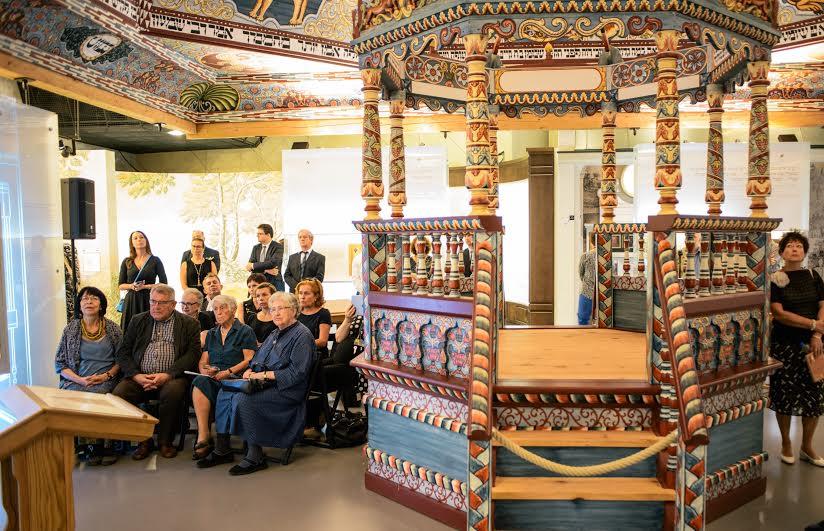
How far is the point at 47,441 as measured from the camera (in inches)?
81.2

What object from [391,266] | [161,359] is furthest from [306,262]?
[391,266]

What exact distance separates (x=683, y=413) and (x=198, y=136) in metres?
8.44

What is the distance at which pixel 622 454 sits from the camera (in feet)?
13.1

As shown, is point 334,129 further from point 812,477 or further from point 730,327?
point 812,477

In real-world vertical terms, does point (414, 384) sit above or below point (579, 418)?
above

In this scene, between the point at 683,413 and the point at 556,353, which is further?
the point at 556,353

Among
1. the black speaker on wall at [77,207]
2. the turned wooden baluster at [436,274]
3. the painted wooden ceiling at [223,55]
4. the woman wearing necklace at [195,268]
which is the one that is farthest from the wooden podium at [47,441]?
the woman wearing necklace at [195,268]

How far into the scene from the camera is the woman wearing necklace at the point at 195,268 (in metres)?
8.27

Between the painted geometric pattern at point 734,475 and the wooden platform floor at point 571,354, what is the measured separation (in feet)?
2.54

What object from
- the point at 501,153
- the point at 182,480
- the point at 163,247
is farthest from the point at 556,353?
the point at 163,247

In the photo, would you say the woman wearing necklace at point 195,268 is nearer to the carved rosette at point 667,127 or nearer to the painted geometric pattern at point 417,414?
the painted geometric pattern at point 417,414

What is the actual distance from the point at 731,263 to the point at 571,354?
129cm

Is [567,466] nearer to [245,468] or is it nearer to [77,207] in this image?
[245,468]

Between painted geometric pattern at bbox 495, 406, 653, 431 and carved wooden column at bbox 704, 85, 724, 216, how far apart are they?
186 cm
